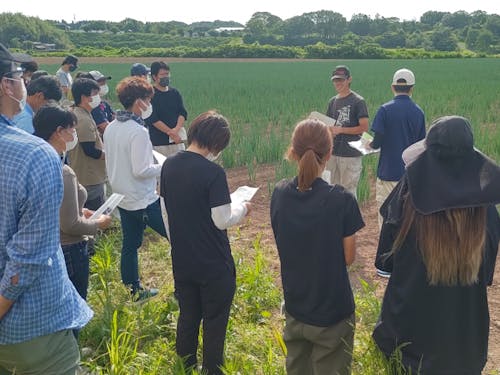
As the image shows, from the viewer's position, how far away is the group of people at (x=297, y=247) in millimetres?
1504

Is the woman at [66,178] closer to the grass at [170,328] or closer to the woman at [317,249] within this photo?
the grass at [170,328]

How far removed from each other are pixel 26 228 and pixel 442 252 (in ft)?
4.58

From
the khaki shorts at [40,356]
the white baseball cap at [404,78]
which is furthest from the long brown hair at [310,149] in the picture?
the white baseball cap at [404,78]

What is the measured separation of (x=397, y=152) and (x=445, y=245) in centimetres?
259

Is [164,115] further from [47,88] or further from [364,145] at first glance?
[364,145]

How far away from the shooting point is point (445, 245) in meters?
1.79

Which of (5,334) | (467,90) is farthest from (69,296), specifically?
(467,90)

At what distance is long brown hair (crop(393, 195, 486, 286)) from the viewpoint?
176cm

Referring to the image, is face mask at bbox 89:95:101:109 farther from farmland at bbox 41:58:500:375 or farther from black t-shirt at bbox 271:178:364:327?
black t-shirt at bbox 271:178:364:327

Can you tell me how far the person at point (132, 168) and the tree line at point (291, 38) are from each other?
3779cm

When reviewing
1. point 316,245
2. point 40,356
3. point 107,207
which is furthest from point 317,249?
point 107,207

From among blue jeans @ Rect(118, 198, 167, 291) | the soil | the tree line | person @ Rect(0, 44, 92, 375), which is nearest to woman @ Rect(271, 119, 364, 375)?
person @ Rect(0, 44, 92, 375)

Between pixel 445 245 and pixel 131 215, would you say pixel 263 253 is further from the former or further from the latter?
pixel 445 245

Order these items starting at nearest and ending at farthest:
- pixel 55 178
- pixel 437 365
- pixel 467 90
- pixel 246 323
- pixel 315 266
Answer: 1. pixel 55 178
2. pixel 437 365
3. pixel 315 266
4. pixel 246 323
5. pixel 467 90
